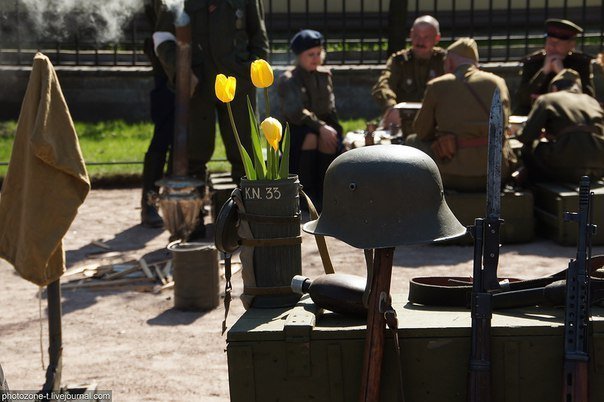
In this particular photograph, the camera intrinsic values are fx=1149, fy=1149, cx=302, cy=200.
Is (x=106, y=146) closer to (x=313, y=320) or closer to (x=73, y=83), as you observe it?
(x=73, y=83)

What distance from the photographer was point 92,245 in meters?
9.48

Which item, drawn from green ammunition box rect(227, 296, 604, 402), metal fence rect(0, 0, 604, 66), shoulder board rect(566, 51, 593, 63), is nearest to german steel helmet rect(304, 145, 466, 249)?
green ammunition box rect(227, 296, 604, 402)

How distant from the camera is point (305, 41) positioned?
34.4 feet

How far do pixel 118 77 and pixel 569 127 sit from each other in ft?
28.7

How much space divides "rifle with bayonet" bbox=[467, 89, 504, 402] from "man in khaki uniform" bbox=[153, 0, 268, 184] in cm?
570

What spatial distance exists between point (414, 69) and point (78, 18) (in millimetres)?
6063

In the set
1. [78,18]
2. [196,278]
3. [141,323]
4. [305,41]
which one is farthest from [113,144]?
[141,323]

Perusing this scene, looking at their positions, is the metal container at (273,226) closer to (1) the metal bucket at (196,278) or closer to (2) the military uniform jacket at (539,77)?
(1) the metal bucket at (196,278)

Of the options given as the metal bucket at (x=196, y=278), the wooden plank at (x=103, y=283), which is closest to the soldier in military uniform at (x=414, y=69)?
the wooden plank at (x=103, y=283)

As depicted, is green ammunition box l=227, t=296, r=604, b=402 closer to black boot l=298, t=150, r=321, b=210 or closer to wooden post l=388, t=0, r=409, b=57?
black boot l=298, t=150, r=321, b=210

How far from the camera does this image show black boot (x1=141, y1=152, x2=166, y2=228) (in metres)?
10.1

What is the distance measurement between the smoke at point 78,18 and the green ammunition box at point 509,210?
20.7ft

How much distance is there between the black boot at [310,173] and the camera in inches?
416

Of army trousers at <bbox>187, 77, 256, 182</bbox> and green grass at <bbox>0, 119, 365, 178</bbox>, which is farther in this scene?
green grass at <bbox>0, 119, 365, 178</bbox>
